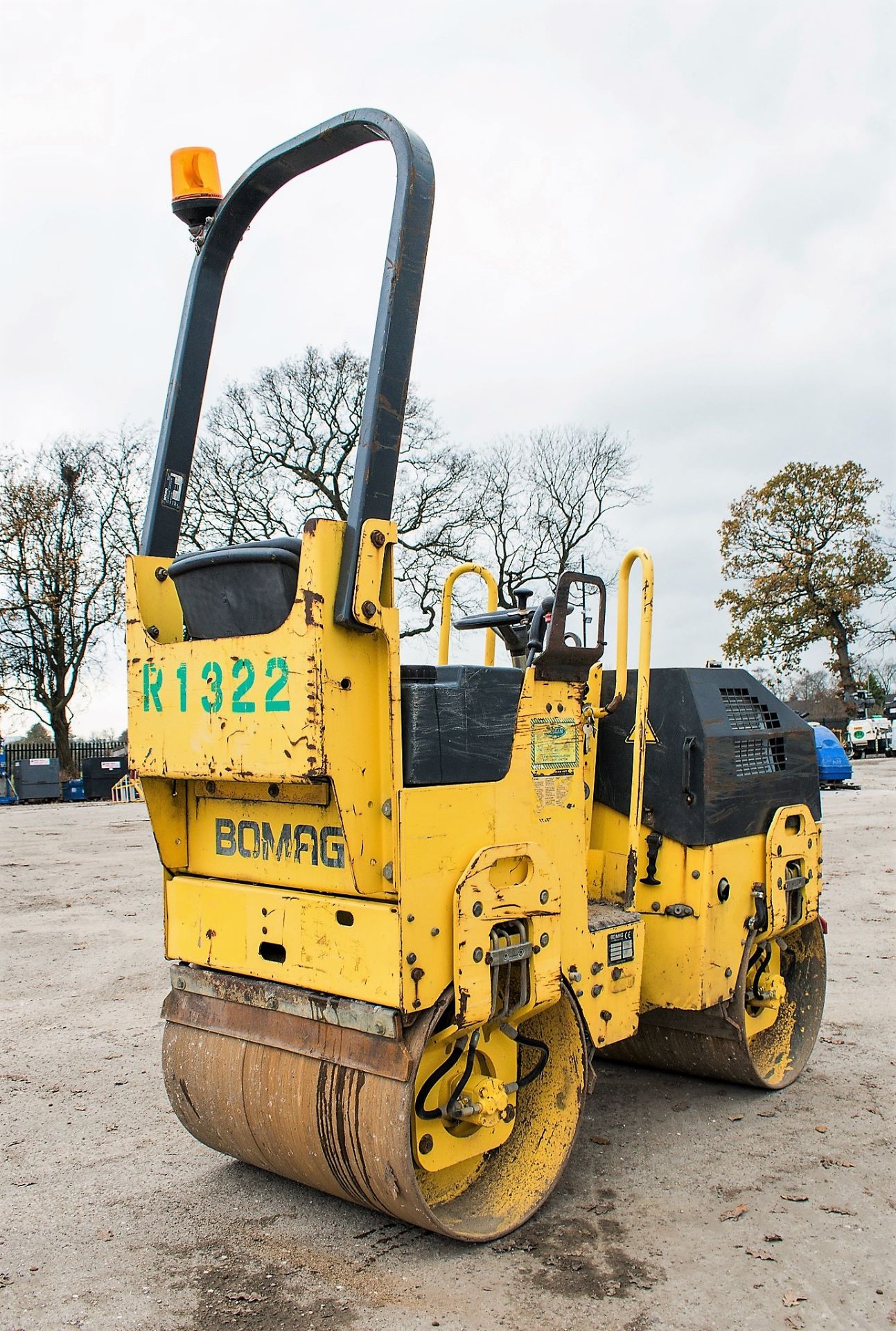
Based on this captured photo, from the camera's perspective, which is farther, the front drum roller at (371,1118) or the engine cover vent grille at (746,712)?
the engine cover vent grille at (746,712)

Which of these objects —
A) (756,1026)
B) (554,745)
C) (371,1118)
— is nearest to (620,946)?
(554,745)

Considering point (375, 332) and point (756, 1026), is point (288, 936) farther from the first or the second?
point (756, 1026)

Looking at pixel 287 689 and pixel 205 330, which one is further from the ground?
pixel 205 330

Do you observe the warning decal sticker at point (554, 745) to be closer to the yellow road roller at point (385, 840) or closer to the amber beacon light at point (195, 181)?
the yellow road roller at point (385, 840)

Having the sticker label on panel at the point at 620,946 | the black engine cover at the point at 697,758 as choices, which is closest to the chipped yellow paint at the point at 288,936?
the sticker label on panel at the point at 620,946

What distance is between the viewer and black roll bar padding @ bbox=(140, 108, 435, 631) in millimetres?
2975

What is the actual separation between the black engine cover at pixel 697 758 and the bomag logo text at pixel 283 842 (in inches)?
58.2

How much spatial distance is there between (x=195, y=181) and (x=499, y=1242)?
Result: 3.60 m

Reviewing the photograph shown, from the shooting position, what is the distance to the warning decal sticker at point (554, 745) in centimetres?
346

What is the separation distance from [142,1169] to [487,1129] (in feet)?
4.70

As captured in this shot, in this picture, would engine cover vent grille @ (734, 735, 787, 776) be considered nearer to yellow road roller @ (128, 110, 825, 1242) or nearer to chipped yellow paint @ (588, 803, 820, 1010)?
yellow road roller @ (128, 110, 825, 1242)

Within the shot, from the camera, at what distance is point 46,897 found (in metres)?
10.3

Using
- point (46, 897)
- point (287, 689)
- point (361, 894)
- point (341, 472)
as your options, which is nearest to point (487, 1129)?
point (361, 894)

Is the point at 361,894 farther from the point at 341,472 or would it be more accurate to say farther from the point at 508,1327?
the point at 341,472
